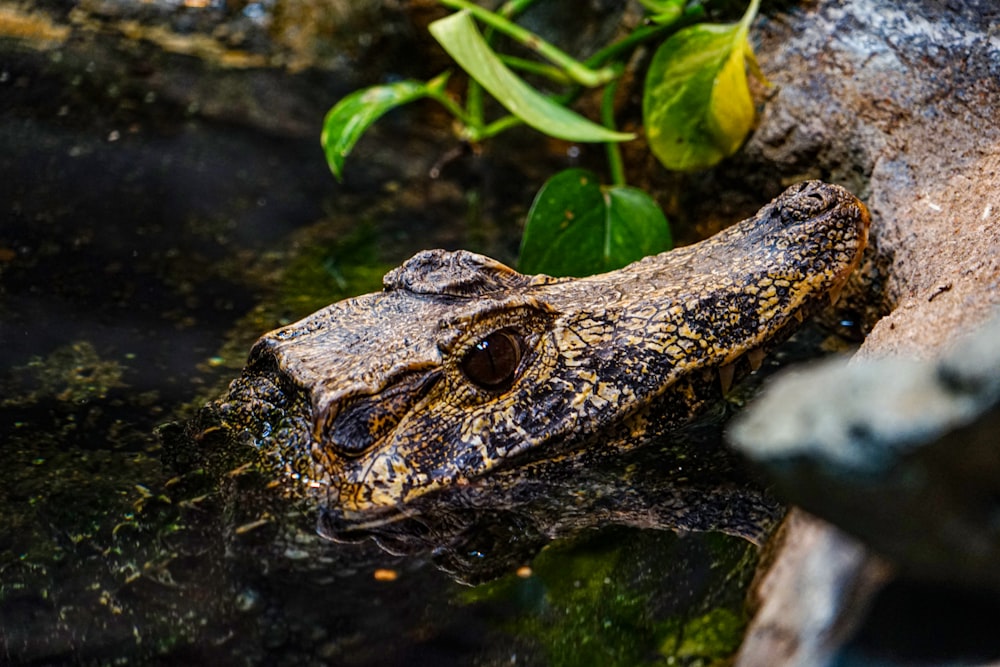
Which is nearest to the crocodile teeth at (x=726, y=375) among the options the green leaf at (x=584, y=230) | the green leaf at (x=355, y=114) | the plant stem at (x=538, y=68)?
the green leaf at (x=584, y=230)

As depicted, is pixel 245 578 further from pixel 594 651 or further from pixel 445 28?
pixel 445 28

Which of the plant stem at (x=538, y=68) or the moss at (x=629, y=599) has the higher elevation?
the moss at (x=629, y=599)

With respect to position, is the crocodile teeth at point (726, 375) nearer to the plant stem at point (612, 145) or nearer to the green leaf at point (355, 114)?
the plant stem at point (612, 145)

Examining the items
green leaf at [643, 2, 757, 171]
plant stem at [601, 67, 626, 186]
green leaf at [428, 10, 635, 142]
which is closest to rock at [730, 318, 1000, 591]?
green leaf at [428, 10, 635, 142]

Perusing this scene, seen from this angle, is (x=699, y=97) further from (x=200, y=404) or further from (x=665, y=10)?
(x=200, y=404)

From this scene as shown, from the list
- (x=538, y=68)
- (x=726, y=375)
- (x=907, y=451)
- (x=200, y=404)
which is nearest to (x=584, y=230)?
(x=538, y=68)

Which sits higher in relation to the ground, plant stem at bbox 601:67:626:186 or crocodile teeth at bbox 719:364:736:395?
Answer: crocodile teeth at bbox 719:364:736:395

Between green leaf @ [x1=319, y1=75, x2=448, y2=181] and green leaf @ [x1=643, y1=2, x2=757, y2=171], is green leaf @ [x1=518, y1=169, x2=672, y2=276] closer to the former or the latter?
green leaf @ [x1=643, y1=2, x2=757, y2=171]
